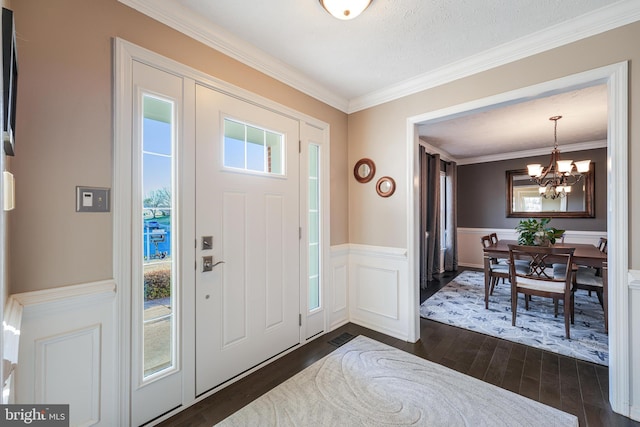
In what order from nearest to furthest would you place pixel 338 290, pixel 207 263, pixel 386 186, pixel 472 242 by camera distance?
pixel 207 263
pixel 386 186
pixel 338 290
pixel 472 242

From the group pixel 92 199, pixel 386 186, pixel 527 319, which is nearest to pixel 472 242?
pixel 527 319

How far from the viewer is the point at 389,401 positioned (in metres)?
1.91

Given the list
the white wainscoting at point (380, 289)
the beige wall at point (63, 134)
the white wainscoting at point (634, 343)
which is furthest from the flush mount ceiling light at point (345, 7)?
the white wainscoting at point (634, 343)

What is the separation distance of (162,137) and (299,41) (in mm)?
1281

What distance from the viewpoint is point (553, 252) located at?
3016 millimetres

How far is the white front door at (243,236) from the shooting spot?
197 cm

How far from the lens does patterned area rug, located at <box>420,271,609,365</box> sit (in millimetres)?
2656

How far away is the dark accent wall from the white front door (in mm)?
5371

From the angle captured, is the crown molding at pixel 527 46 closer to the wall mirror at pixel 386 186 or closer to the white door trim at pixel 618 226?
the white door trim at pixel 618 226

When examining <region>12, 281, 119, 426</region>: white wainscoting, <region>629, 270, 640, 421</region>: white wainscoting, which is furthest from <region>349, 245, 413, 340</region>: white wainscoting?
<region>12, 281, 119, 426</region>: white wainscoting

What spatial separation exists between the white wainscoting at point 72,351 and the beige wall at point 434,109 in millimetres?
2417

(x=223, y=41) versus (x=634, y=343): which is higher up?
(x=223, y=41)

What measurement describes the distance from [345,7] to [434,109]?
4.56 feet

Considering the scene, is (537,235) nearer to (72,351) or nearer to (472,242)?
(472,242)
